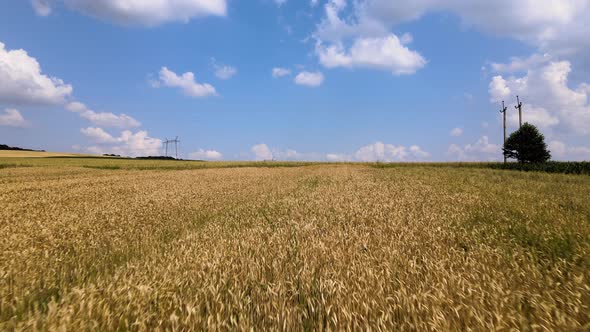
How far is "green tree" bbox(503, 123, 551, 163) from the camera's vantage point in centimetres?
5381

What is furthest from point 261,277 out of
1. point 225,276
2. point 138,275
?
point 138,275

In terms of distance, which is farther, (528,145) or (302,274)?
(528,145)

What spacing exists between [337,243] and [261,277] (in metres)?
1.40

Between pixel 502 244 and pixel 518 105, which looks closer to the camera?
pixel 502 244

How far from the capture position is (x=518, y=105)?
57.1 meters

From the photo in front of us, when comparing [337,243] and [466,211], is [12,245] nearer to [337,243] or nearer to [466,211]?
[337,243]

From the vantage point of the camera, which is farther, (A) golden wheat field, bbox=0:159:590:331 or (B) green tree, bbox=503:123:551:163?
(B) green tree, bbox=503:123:551:163

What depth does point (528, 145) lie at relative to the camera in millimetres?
54062

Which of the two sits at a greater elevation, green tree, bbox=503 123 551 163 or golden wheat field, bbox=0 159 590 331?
green tree, bbox=503 123 551 163

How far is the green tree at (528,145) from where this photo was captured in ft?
177

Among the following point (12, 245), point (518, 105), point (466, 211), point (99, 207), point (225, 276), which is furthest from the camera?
point (518, 105)

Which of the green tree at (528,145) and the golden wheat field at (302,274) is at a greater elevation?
the green tree at (528,145)

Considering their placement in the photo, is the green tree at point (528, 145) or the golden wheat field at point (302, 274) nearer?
the golden wheat field at point (302, 274)

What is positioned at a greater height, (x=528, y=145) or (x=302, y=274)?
(x=528, y=145)
